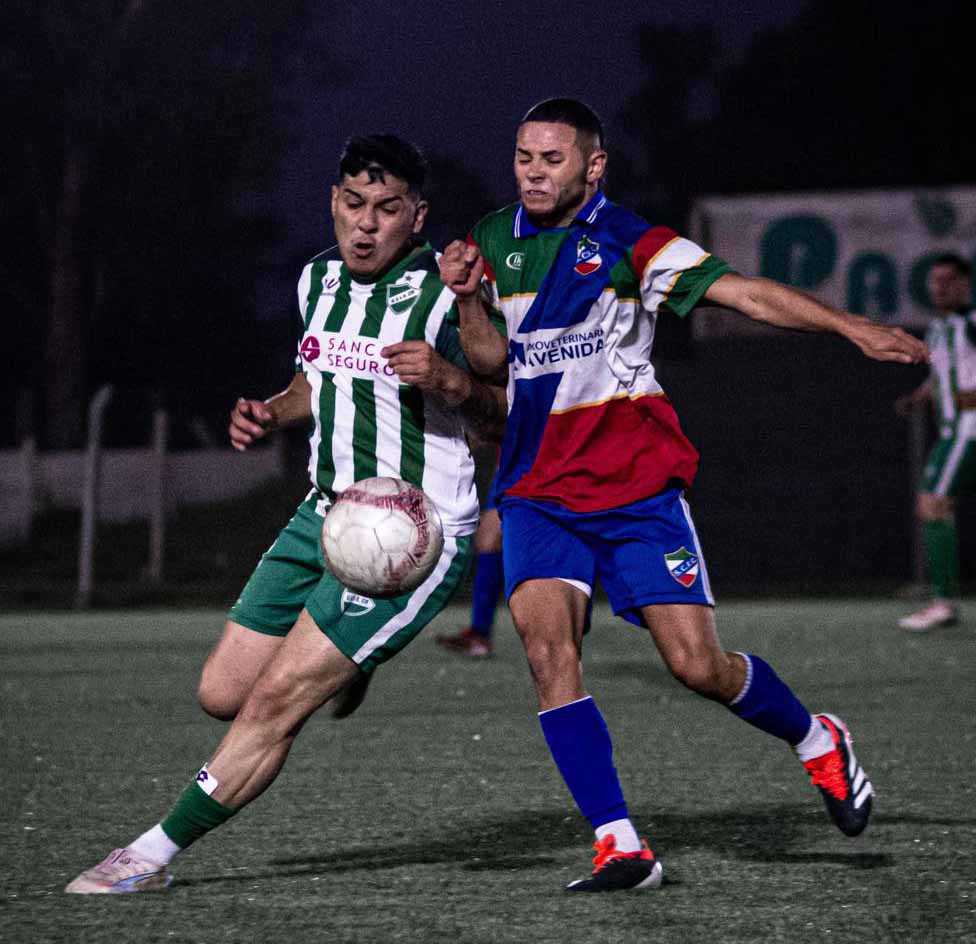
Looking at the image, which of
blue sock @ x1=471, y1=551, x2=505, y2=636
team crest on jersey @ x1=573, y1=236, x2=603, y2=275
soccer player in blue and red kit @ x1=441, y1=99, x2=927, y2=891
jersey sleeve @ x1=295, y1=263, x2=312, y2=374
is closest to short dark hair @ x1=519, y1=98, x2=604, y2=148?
soccer player in blue and red kit @ x1=441, y1=99, x2=927, y2=891

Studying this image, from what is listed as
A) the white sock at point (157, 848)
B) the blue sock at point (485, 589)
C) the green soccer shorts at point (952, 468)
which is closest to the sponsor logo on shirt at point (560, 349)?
the white sock at point (157, 848)

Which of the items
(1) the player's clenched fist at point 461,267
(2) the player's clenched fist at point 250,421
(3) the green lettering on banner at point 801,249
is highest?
(3) the green lettering on banner at point 801,249

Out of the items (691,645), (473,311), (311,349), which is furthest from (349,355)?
(691,645)

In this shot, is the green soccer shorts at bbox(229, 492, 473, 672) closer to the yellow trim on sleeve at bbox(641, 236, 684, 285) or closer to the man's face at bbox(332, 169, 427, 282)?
the man's face at bbox(332, 169, 427, 282)

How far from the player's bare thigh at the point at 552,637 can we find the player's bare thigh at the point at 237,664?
70 centimetres

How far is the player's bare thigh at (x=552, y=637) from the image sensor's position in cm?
478

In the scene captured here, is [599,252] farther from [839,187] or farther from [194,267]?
[839,187]

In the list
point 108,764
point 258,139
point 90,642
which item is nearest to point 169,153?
point 258,139

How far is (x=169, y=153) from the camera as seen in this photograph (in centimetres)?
3566

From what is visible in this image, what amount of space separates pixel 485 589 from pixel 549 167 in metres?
5.88

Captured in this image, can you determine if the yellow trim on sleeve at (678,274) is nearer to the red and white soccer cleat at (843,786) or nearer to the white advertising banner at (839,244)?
the red and white soccer cleat at (843,786)

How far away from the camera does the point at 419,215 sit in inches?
197

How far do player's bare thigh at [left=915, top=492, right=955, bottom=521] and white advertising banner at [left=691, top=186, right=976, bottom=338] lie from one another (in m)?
11.9

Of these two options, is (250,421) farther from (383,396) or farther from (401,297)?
(401,297)
